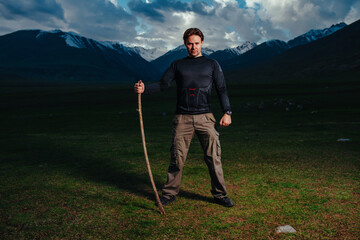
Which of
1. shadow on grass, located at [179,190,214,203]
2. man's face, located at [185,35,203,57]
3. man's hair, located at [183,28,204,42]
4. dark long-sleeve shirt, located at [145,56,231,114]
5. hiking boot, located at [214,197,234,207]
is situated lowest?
shadow on grass, located at [179,190,214,203]

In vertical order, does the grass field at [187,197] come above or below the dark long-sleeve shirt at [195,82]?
below

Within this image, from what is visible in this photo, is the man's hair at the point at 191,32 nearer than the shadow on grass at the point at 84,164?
Yes

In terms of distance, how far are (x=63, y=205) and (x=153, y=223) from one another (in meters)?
1.81

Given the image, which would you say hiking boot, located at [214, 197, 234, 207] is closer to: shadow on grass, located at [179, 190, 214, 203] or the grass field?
the grass field

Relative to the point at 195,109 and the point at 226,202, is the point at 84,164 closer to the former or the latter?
the point at 195,109

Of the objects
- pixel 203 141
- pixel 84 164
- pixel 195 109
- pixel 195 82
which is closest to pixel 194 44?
pixel 195 82

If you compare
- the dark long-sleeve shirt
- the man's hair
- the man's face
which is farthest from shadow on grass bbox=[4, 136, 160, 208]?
the man's hair

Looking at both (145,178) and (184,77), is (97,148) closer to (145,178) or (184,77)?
(145,178)

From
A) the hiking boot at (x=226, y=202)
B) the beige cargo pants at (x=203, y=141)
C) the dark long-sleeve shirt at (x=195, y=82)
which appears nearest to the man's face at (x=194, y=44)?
the dark long-sleeve shirt at (x=195, y=82)

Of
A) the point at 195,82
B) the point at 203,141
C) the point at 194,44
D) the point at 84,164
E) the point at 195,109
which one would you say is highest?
the point at 194,44

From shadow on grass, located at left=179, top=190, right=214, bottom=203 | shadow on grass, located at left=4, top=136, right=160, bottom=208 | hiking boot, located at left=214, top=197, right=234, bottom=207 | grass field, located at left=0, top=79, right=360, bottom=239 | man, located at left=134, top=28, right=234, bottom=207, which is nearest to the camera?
grass field, located at left=0, top=79, right=360, bottom=239

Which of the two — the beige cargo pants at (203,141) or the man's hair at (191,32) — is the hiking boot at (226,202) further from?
the man's hair at (191,32)

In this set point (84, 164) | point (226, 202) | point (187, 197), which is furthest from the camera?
point (84, 164)

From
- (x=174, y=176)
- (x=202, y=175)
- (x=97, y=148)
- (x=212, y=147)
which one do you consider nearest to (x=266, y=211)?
(x=212, y=147)
